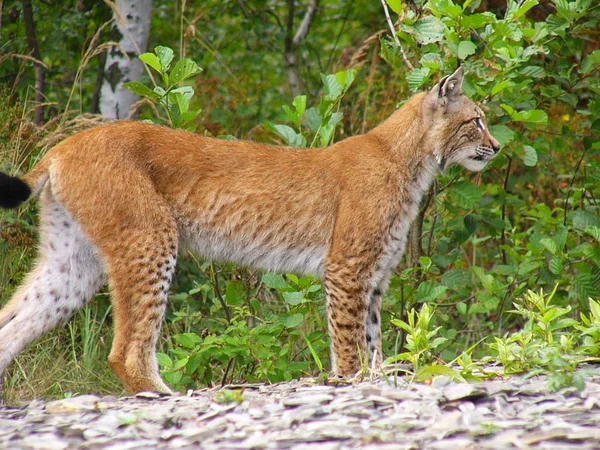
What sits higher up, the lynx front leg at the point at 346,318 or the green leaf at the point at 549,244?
the green leaf at the point at 549,244

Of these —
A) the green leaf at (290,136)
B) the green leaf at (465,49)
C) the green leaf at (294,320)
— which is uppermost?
the green leaf at (465,49)

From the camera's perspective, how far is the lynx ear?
214 inches

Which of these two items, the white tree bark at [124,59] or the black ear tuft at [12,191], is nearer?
the black ear tuft at [12,191]

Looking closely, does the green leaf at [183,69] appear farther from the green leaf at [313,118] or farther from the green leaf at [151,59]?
the green leaf at [313,118]

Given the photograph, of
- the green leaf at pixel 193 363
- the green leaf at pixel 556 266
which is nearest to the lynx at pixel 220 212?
the green leaf at pixel 193 363

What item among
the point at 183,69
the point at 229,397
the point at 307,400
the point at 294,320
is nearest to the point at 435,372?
the point at 307,400

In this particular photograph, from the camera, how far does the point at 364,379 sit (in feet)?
14.6

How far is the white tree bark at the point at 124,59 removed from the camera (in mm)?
7559

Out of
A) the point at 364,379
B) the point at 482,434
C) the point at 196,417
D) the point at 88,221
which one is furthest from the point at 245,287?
the point at 482,434

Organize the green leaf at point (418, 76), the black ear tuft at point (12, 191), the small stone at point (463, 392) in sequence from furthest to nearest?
the green leaf at point (418, 76)
the black ear tuft at point (12, 191)
the small stone at point (463, 392)

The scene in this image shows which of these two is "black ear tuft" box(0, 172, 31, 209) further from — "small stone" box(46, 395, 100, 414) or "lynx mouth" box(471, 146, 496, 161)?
"lynx mouth" box(471, 146, 496, 161)

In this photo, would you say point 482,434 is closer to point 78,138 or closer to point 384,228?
point 384,228

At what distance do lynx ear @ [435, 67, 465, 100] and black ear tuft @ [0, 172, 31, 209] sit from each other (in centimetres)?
253

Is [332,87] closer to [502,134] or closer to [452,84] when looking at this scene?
[452,84]
